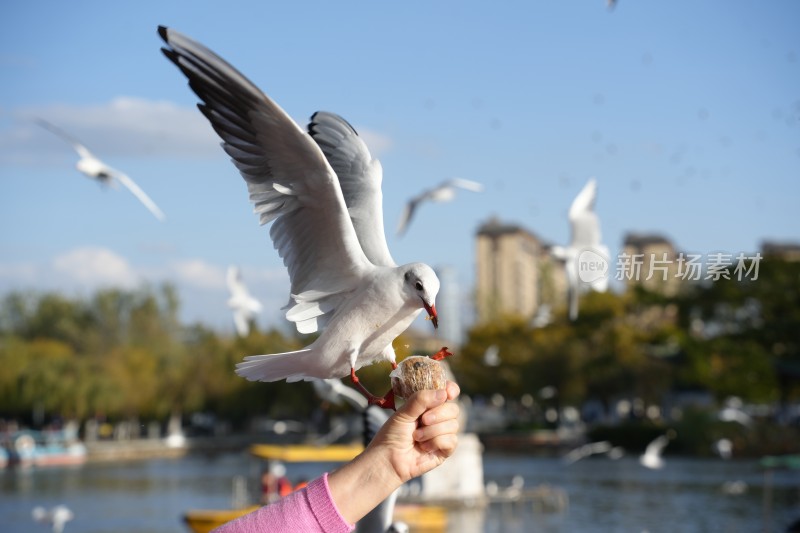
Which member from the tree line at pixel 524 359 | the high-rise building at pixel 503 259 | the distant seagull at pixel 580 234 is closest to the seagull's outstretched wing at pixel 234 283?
the distant seagull at pixel 580 234

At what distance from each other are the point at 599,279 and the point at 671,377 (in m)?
35.0

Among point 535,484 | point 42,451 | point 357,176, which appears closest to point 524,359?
point 535,484

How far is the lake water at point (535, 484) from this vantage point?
2061 cm

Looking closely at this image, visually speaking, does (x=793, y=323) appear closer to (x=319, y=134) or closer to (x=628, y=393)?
(x=628, y=393)

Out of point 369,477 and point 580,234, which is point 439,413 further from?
point 580,234

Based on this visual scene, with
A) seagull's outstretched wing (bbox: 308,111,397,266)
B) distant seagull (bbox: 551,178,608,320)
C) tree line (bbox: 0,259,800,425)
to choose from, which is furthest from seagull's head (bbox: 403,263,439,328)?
tree line (bbox: 0,259,800,425)

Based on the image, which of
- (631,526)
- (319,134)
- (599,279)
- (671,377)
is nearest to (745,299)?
(671,377)

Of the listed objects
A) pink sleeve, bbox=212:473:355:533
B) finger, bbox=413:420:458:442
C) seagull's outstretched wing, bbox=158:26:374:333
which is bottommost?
pink sleeve, bbox=212:473:355:533

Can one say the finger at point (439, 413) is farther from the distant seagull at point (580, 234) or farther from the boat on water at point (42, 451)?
the boat on water at point (42, 451)

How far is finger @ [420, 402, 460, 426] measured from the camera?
5.61 feet

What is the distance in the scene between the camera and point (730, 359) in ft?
107

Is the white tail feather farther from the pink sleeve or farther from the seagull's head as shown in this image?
the pink sleeve

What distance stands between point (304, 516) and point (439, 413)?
27 centimetres

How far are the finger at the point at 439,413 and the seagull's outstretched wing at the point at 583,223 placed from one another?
9088mm
